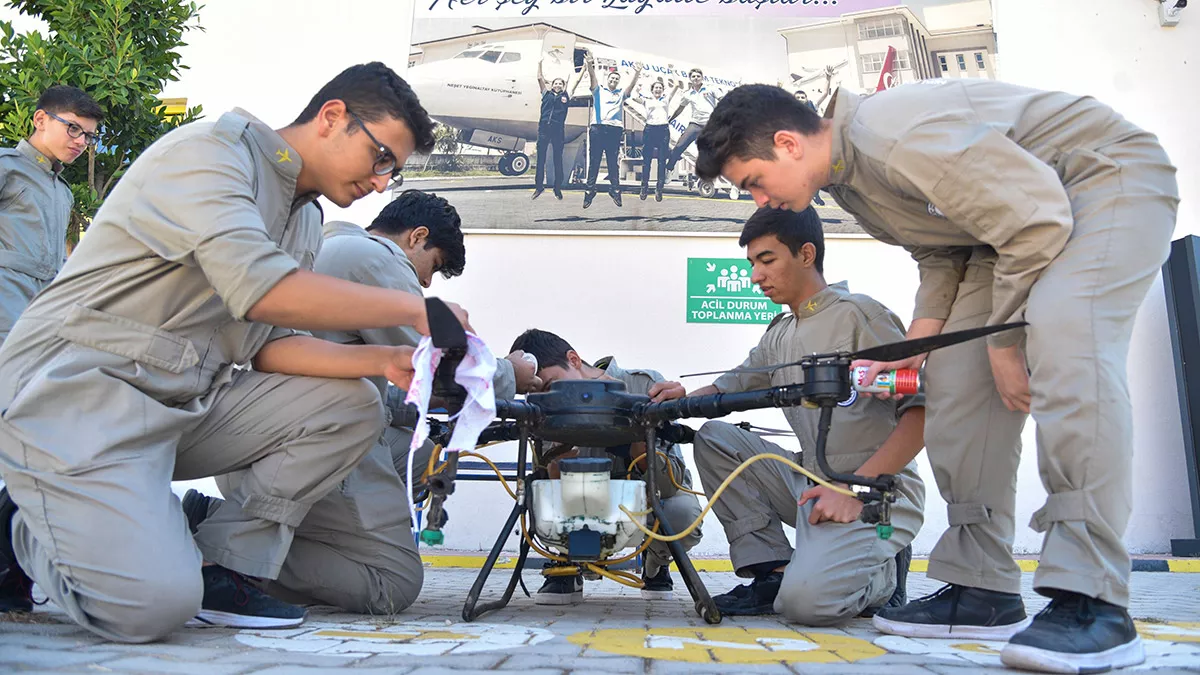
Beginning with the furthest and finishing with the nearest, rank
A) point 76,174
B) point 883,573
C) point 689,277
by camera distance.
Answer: point 689,277 → point 76,174 → point 883,573

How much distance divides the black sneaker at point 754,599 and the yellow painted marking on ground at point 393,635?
1.14 metres

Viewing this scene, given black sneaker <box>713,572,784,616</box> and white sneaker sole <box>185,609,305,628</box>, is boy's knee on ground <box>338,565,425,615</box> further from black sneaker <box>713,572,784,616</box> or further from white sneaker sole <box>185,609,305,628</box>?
black sneaker <box>713,572,784,616</box>

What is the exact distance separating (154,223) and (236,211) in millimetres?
202

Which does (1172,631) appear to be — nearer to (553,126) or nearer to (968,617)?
(968,617)

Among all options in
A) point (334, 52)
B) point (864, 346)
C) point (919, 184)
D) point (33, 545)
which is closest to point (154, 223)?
point (33, 545)

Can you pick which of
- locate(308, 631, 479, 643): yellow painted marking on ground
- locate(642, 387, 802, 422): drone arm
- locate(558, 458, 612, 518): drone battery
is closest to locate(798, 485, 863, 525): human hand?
locate(642, 387, 802, 422): drone arm

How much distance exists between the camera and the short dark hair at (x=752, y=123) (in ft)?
8.11

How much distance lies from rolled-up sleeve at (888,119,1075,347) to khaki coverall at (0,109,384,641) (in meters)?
1.46

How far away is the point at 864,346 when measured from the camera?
10.2 feet

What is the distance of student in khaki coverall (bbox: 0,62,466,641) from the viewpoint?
2025 millimetres

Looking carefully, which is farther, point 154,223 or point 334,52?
point 334,52

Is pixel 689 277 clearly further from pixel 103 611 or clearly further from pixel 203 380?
pixel 103 611

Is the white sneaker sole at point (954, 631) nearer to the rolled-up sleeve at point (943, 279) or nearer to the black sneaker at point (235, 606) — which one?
the rolled-up sleeve at point (943, 279)

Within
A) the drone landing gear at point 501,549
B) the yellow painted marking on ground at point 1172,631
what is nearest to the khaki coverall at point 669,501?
the drone landing gear at point 501,549
